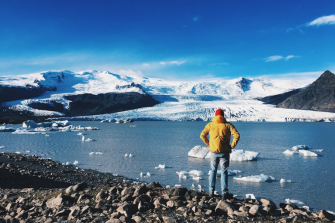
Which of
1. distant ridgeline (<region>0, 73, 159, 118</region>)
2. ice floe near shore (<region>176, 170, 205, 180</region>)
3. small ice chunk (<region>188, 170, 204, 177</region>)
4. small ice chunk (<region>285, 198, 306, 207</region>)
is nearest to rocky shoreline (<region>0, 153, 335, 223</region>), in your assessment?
small ice chunk (<region>285, 198, 306, 207</region>)

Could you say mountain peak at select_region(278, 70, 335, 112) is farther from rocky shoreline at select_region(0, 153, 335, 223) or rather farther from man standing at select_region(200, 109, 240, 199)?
rocky shoreline at select_region(0, 153, 335, 223)

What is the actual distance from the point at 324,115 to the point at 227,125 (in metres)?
92.8

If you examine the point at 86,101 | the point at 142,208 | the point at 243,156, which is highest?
the point at 86,101

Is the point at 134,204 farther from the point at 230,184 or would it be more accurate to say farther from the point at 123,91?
the point at 123,91

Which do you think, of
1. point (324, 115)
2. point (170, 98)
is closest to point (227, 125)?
point (324, 115)

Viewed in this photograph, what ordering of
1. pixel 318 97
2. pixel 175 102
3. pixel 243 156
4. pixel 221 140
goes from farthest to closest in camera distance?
pixel 318 97 → pixel 175 102 → pixel 243 156 → pixel 221 140

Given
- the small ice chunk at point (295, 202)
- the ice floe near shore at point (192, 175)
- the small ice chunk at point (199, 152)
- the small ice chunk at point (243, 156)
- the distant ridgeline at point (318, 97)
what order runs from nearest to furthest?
1. the small ice chunk at point (295, 202)
2. the ice floe near shore at point (192, 175)
3. the small ice chunk at point (243, 156)
4. the small ice chunk at point (199, 152)
5. the distant ridgeline at point (318, 97)

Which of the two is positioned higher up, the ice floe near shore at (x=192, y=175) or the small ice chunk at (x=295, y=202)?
the small ice chunk at (x=295, y=202)

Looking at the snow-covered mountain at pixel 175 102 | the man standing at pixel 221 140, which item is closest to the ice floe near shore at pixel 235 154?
the man standing at pixel 221 140

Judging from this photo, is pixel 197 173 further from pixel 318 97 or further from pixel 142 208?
pixel 318 97

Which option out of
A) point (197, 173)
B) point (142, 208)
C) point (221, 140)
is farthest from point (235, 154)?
point (142, 208)

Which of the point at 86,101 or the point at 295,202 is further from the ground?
the point at 86,101

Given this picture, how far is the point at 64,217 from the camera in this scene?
5066 millimetres

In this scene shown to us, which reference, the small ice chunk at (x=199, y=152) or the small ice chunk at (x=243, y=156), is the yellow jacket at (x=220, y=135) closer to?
the small ice chunk at (x=243, y=156)
